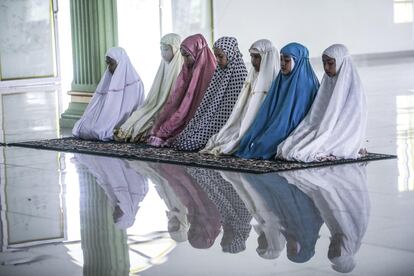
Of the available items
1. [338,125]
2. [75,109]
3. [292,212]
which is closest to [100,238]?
[292,212]

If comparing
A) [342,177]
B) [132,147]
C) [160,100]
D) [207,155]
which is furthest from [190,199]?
[160,100]

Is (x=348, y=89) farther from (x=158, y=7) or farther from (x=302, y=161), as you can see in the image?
(x=158, y=7)

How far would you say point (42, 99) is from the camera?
14.0m

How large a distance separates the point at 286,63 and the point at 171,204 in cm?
198

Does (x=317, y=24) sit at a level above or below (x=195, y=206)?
above

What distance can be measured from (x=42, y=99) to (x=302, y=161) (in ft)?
25.7

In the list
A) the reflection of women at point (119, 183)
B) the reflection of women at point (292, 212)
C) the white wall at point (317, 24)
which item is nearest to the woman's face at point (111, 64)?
the reflection of women at point (119, 183)

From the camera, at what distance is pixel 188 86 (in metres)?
8.43

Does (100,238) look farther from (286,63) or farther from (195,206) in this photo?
(286,63)

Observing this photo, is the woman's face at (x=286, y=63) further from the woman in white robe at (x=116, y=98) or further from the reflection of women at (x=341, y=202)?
the woman in white robe at (x=116, y=98)

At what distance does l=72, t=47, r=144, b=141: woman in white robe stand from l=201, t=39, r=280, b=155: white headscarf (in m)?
1.62

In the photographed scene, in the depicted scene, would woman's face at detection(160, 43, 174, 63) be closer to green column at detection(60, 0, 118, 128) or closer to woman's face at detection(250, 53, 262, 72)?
woman's face at detection(250, 53, 262, 72)

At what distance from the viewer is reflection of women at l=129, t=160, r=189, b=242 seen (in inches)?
197

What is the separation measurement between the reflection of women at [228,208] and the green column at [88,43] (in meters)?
3.78
